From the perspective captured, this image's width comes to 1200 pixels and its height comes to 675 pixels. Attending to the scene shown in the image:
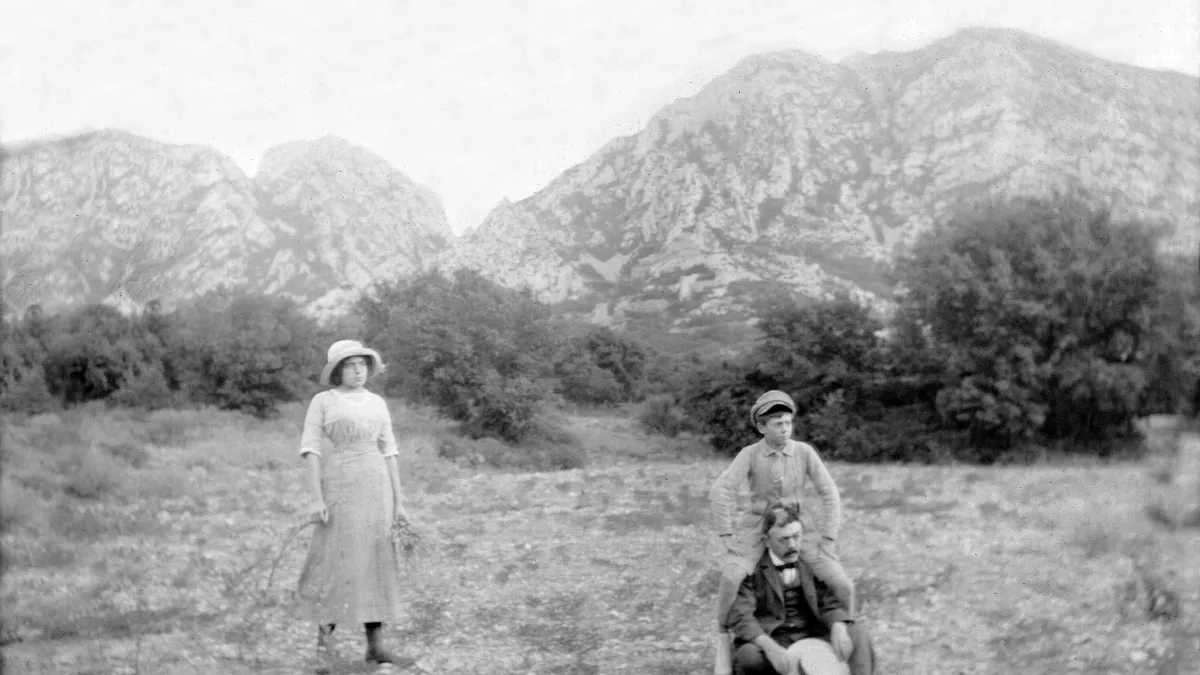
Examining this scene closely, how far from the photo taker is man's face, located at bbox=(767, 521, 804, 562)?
4.73 m

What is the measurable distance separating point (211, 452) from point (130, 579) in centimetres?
1227

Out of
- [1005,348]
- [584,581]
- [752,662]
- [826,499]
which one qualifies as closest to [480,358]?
[1005,348]

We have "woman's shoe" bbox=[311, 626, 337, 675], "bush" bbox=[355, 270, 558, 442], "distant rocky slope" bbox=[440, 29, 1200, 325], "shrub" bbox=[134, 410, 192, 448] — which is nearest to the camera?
"woman's shoe" bbox=[311, 626, 337, 675]

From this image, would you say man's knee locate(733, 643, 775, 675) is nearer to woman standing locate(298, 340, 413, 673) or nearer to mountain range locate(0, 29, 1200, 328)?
woman standing locate(298, 340, 413, 673)

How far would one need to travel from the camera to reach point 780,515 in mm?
4777

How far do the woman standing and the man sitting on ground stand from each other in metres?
2.89

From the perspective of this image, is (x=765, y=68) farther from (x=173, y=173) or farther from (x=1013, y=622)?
(x=1013, y=622)

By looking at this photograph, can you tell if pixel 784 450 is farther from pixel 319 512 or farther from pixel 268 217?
pixel 268 217

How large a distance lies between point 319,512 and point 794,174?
137678 mm

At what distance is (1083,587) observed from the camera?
7457mm

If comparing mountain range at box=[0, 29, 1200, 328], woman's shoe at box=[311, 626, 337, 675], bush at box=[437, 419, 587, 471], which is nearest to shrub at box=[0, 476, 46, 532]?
woman's shoe at box=[311, 626, 337, 675]

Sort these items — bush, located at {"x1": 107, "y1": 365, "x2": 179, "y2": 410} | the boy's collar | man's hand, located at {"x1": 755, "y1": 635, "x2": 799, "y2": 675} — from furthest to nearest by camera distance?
bush, located at {"x1": 107, "y1": 365, "x2": 179, "y2": 410} < the boy's collar < man's hand, located at {"x1": 755, "y1": 635, "x2": 799, "y2": 675}

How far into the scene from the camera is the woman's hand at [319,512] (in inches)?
244

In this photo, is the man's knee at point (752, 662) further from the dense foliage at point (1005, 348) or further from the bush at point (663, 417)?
the bush at point (663, 417)
